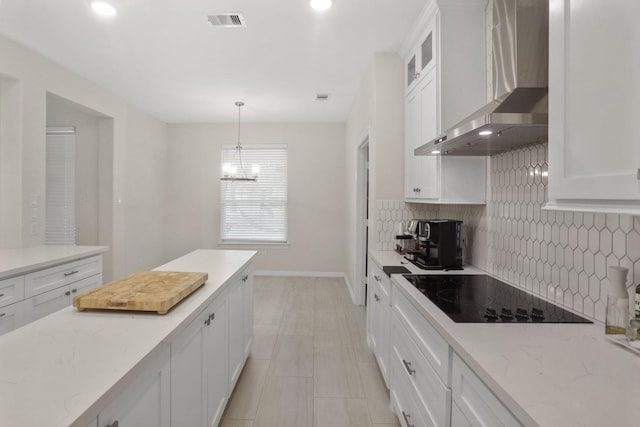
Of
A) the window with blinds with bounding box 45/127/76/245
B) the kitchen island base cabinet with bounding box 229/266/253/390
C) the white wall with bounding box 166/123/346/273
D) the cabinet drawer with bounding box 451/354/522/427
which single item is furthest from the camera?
the white wall with bounding box 166/123/346/273

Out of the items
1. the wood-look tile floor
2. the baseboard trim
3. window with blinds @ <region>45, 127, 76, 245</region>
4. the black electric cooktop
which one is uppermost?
window with blinds @ <region>45, 127, 76, 245</region>

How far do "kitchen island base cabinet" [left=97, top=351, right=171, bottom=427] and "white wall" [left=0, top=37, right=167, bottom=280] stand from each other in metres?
2.86

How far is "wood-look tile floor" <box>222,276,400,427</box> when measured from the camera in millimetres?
2006

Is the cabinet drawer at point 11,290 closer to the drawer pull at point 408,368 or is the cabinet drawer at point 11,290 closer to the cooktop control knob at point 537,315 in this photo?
the drawer pull at point 408,368

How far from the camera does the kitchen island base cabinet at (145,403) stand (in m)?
0.83

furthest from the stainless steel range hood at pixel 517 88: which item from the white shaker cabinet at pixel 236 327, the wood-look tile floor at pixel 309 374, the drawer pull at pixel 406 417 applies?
the wood-look tile floor at pixel 309 374

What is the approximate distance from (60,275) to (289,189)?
12.0ft

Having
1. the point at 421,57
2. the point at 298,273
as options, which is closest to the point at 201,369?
the point at 421,57

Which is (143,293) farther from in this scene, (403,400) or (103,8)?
(103,8)

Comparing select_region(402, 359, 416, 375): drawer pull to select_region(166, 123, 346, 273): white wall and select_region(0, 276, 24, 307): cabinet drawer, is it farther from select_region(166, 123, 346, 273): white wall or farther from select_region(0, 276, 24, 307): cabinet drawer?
select_region(166, 123, 346, 273): white wall

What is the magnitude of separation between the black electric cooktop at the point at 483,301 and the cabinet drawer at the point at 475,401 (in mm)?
215

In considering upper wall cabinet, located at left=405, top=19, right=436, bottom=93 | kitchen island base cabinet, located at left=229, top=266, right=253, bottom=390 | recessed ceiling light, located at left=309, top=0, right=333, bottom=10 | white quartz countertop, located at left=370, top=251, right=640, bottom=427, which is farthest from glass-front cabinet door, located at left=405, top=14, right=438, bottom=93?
kitchen island base cabinet, located at left=229, top=266, right=253, bottom=390

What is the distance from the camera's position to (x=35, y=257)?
2.39 meters

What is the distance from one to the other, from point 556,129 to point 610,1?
342 millimetres
